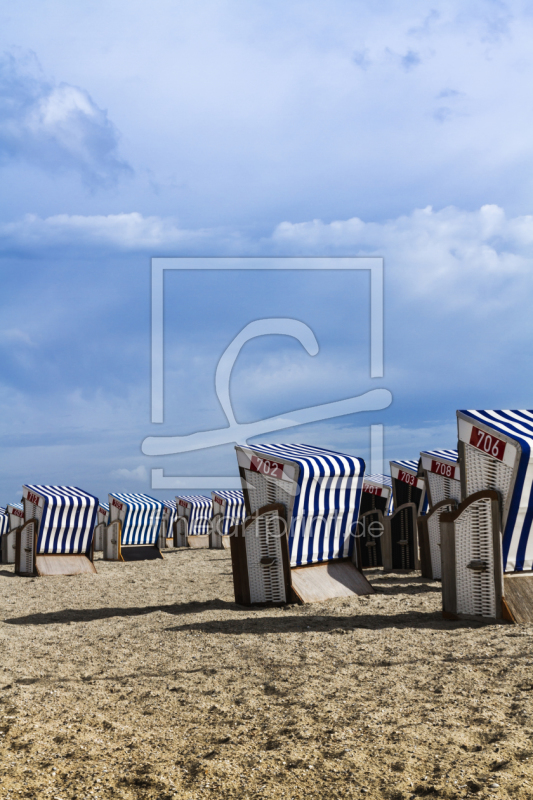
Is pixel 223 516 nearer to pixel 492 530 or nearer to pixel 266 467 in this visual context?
pixel 266 467

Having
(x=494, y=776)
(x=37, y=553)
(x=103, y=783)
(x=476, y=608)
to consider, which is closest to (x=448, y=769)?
(x=494, y=776)

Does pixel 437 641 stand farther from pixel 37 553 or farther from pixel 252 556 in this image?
pixel 37 553

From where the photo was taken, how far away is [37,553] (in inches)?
566

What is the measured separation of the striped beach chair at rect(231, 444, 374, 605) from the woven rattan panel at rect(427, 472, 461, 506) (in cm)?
299

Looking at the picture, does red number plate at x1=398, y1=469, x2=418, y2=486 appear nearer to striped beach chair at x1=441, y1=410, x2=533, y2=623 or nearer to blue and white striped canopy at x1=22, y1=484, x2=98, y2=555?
striped beach chair at x1=441, y1=410, x2=533, y2=623

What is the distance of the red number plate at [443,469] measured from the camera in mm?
11766

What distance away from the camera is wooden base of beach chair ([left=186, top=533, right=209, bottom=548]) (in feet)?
85.3

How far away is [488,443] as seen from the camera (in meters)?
7.28

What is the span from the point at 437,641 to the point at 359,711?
229 centimetres

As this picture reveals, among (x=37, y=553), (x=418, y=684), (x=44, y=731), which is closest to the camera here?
(x=44, y=731)

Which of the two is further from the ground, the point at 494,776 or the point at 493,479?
the point at 493,479

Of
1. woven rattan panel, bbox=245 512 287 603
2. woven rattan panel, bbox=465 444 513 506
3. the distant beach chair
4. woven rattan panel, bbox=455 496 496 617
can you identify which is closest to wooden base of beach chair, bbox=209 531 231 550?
the distant beach chair

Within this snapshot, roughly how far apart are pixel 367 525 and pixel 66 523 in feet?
24.0

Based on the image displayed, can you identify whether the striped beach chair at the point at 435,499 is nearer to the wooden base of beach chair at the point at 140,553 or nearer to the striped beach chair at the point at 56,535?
the striped beach chair at the point at 56,535
